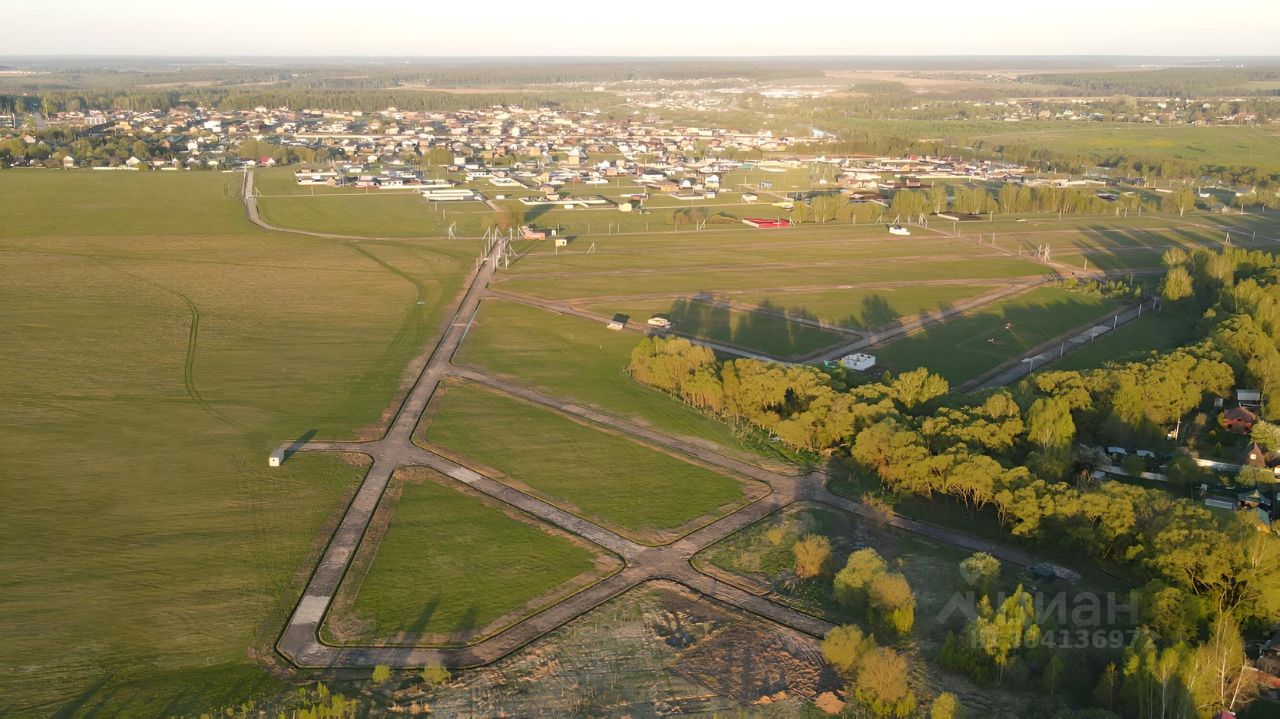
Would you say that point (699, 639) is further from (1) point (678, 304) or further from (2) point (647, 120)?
(2) point (647, 120)

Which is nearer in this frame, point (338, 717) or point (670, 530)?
point (338, 717)

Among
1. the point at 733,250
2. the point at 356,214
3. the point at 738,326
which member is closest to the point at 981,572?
the point at 738,326

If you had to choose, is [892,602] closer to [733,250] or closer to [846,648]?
[846,648]

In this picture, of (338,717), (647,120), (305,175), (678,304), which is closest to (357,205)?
(305,175)

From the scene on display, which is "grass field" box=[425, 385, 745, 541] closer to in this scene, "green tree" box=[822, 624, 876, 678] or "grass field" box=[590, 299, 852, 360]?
"green tree" box=[822, 624, 876, 678]

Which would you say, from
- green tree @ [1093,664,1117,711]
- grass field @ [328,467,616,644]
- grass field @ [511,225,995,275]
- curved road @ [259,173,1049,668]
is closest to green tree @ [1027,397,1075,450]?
curved road @ [259,173,1049,668]
